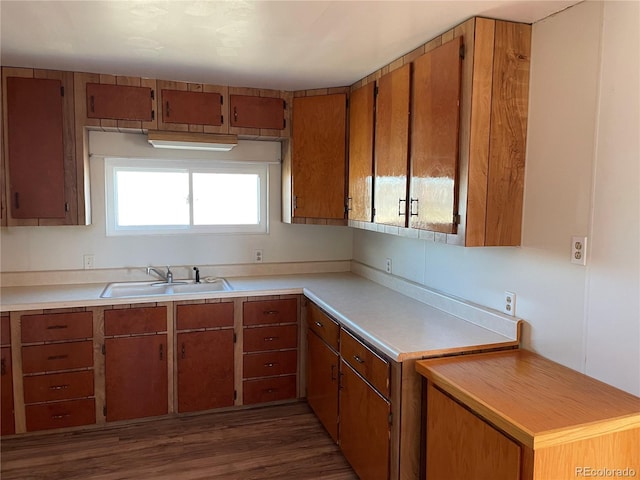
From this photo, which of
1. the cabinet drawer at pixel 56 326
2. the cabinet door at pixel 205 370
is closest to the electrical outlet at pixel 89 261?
the cabinet drawer at pixel 56 326

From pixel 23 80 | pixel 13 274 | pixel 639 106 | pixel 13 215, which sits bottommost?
pixel 13 274

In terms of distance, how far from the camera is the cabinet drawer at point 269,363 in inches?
126

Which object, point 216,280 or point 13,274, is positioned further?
point 216,280

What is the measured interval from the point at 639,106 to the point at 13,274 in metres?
3.66


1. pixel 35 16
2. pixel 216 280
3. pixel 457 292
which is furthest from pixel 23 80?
pixel 457 292

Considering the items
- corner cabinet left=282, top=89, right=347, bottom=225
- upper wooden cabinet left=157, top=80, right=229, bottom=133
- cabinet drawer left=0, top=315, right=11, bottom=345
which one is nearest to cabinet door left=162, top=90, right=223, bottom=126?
upper wooden cabinet left=157, top=80, right=229, bottom=133

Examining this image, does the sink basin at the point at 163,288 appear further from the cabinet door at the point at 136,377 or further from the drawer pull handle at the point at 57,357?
the drawer pull handle at the point at 57,357

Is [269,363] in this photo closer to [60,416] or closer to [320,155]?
[60,416]

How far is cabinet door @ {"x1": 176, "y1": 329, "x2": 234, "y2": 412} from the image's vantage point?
10.1 feet

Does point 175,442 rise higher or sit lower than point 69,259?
lower

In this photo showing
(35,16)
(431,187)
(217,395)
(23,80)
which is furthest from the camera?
(217,395)

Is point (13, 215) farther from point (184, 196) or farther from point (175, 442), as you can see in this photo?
point (175, 442)

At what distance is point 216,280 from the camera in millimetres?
3502

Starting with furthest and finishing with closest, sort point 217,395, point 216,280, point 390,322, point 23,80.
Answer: point 216,280 → point 217,395 → point 23,80 → point 390,322
